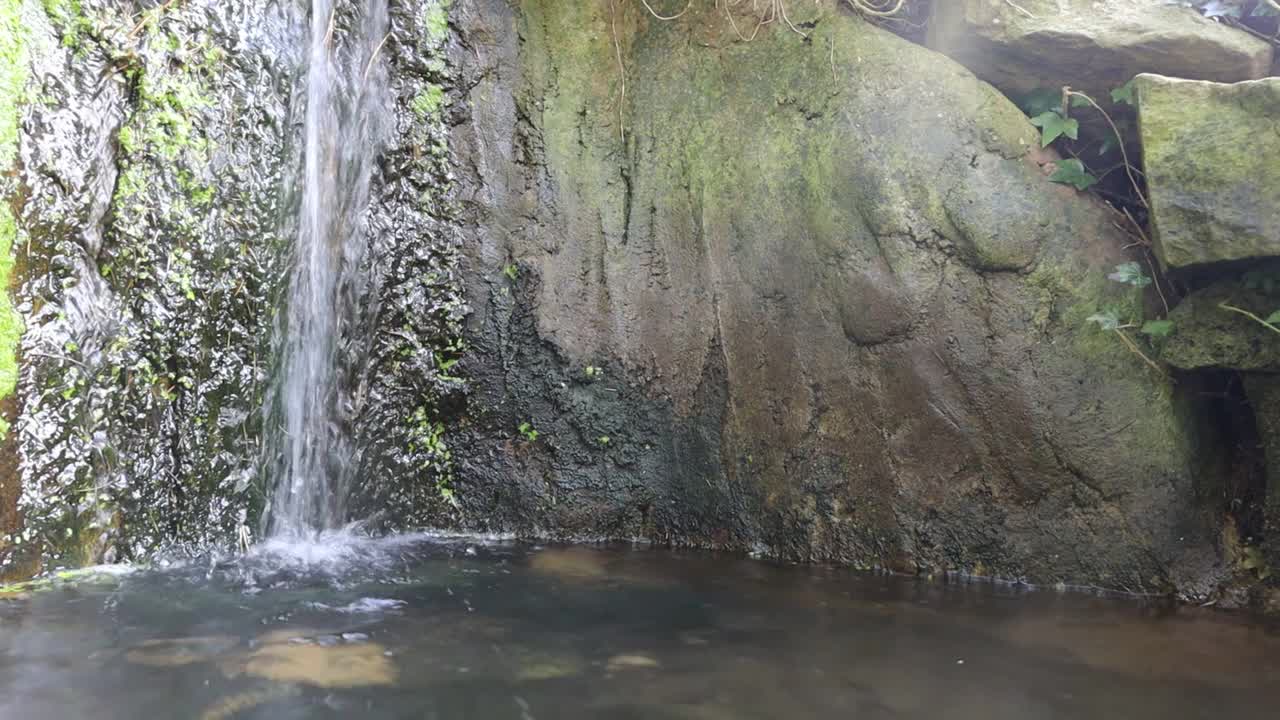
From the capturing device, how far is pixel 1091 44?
3949mm

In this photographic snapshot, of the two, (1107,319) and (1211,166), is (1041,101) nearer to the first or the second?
(1211,166)

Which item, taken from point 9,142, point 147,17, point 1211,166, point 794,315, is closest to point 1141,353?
point 1211,166

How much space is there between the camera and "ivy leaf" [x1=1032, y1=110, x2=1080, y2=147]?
4.07 metres

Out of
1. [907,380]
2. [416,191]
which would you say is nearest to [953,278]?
[907,380]

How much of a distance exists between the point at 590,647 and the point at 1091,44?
321 cm

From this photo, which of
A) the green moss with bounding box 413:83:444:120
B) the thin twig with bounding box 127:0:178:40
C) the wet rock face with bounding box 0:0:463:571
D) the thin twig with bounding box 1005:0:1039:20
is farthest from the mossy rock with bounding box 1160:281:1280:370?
the thin twig with bounding box 127:0:178:40

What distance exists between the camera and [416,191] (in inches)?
182

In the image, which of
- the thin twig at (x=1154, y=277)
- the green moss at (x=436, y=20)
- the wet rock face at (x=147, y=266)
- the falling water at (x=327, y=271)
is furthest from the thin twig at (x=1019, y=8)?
the wet rock face at (x=147, y=266)

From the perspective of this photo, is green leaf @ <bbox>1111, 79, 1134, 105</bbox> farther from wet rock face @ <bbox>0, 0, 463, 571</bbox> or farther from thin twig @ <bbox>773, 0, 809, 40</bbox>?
wet rock face @ <bbox>0, 0, 463, 571</bbox>

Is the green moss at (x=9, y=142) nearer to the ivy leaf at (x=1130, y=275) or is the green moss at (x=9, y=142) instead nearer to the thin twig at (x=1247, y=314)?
the ivy leaf at (x=1130, y=275)

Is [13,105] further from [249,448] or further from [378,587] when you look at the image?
[378,587]

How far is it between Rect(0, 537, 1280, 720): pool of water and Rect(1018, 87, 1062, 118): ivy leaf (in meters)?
2.14

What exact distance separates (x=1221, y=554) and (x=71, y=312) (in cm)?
469

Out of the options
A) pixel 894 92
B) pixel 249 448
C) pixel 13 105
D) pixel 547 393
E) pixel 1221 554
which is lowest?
pixel 1221 554
